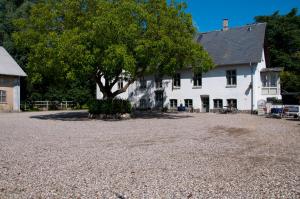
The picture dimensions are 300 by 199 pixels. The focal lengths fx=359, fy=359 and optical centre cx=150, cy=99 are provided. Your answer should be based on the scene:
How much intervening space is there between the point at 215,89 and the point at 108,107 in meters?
14.4

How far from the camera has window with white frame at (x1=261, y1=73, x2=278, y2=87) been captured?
36.4 meters

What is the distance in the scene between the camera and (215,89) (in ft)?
125

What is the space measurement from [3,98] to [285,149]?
33946 millimetres

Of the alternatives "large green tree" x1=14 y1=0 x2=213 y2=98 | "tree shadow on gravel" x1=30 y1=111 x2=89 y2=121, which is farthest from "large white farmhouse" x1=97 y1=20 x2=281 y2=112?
"tree shadow on gravel" x1=30 y1=111 x2=89 y2=121

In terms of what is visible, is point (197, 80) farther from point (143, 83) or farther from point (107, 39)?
point (107, 39)

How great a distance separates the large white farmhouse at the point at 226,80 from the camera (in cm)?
3578

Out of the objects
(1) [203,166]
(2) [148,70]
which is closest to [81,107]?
(2) [148,70]

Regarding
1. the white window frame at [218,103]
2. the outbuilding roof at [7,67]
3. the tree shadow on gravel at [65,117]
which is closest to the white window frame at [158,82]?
the white window frame at [218,103]

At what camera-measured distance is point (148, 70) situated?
2692 centimetres

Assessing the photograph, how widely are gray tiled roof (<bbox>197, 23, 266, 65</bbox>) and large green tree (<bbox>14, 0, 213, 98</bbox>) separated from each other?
9.21 meters

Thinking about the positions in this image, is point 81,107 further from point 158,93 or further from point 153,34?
point 153,34

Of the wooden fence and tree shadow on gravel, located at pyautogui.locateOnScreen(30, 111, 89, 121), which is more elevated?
the wooden fence

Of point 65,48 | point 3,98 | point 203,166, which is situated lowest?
point 203,166

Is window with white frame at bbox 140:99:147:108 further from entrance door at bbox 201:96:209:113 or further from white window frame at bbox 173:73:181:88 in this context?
entrance door at bbox 201:96:209:113
